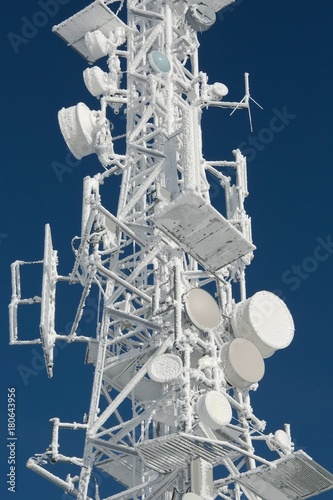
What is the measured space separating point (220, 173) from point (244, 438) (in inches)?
324

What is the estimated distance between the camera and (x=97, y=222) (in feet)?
83.5

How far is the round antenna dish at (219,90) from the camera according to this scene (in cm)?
2958

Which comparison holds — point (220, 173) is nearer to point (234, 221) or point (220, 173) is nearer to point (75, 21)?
point (234, 221)


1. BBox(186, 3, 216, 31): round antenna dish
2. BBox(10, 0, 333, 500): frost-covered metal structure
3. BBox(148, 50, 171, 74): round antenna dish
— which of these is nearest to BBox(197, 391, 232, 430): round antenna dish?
BBox(10, 0, 333, 500): frost-covered metal structure

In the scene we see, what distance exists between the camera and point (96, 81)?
29.0m

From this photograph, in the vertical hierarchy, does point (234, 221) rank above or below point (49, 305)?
above

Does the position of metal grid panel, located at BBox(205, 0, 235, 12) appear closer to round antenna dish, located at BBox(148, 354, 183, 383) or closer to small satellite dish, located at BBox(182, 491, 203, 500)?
round antenna dish, located at BBox(148, 354, 183, 383)

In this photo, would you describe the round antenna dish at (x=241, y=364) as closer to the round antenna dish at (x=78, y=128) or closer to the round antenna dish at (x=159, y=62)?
the round antenna dish at (x=78, y=128)

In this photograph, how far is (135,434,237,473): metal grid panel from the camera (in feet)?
68.8

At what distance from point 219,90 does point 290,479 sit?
1216 centimetres

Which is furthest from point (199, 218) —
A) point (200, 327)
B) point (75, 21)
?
point (75, 21)

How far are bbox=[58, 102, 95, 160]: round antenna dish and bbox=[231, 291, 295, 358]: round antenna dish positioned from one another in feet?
21.8

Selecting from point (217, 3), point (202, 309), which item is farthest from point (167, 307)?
point (217, 3)

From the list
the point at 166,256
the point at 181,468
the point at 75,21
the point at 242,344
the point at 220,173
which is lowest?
the point at 181,468
